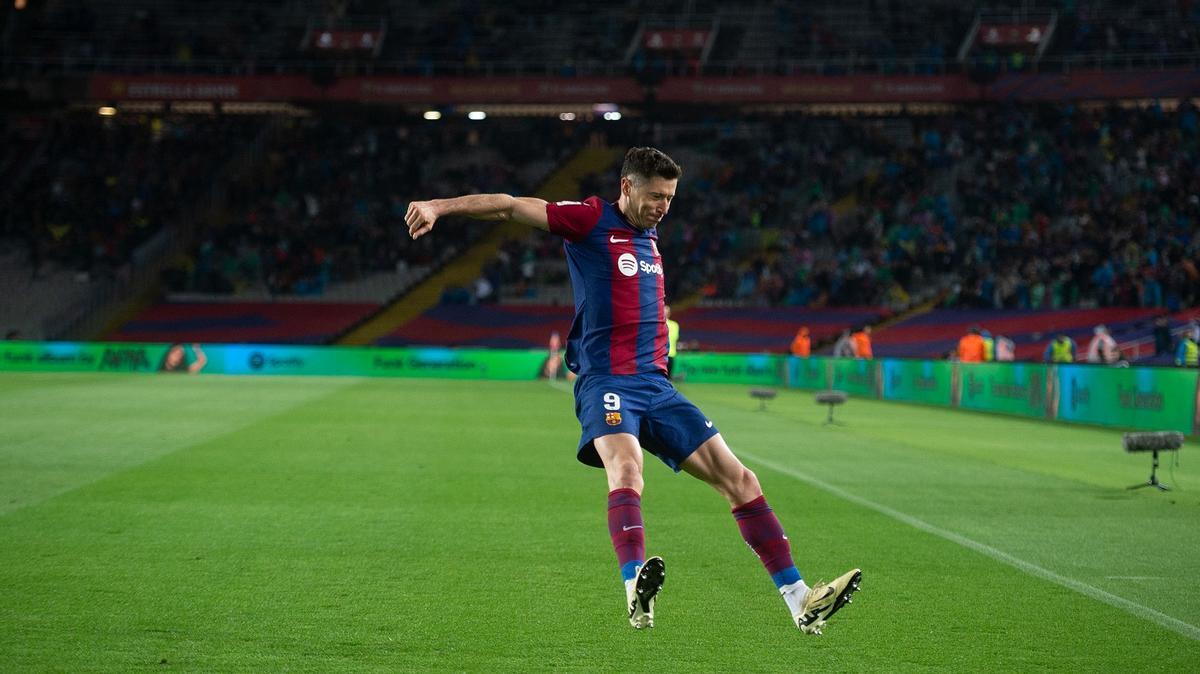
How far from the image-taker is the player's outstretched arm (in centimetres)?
600

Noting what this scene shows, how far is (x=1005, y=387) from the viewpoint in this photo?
92.1 feet

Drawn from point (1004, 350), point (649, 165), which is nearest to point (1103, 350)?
point (1004, 350)

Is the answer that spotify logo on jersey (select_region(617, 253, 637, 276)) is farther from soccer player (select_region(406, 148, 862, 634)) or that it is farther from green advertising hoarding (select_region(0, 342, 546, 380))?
green advertising hoarding (select_region(0, 342, 546, 380))

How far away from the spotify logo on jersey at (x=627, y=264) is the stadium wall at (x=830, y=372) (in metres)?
16.9

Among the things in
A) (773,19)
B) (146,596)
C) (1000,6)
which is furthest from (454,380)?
(146,596)

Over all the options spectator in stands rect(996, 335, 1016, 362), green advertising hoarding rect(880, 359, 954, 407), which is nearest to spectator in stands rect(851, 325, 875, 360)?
green advertising hoarding rect(880, 359, 954, 407)

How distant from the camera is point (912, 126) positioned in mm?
52438

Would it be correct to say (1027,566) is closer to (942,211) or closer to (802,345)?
(802,345)

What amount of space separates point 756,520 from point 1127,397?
61.1 feet

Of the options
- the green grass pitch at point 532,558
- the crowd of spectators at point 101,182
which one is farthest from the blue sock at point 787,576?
the crowd of spectators at point 101,182

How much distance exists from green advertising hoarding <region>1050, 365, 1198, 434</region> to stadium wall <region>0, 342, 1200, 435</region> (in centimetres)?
2

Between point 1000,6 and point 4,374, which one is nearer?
point 4,374

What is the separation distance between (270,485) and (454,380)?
2813 centimetres

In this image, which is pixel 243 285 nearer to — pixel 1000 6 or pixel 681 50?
pixel 681 50
